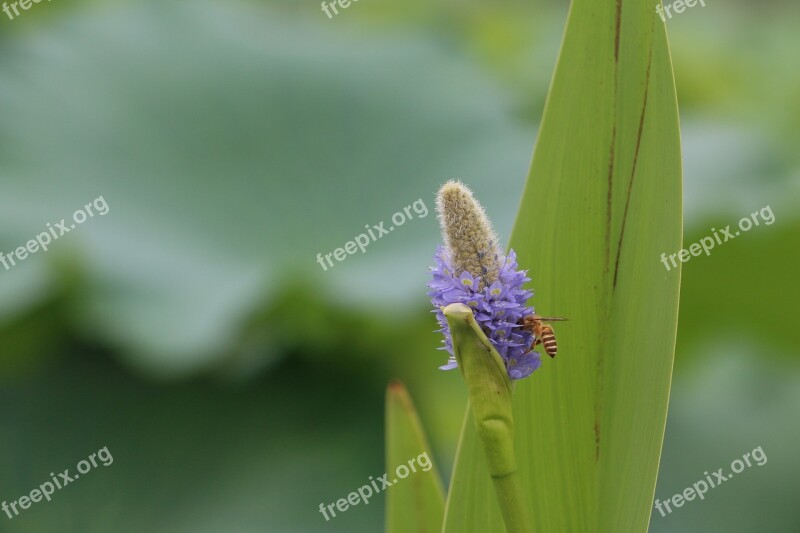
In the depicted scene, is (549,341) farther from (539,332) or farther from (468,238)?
(468,238)

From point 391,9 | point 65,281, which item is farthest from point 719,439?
point 391,9

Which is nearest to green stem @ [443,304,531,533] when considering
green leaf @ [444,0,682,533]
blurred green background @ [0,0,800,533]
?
green leaf @ [444,0,682,533]

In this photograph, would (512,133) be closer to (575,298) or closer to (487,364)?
(575,298)

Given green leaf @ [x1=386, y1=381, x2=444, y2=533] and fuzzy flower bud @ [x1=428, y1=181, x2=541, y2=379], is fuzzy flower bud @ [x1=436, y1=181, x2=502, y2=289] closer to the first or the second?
fuzzy flower bud @ [x1=428, y1=181, x2=541, y2=379]

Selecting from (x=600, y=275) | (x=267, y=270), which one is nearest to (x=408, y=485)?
(x=600, y=275)

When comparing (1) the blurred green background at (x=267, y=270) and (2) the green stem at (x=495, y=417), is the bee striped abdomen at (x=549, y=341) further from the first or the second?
(1) the blurred green background at (x=267, y=270)

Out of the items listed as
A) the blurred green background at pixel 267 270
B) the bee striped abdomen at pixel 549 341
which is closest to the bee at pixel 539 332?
the bee striped abdomen at pixel 549 341
